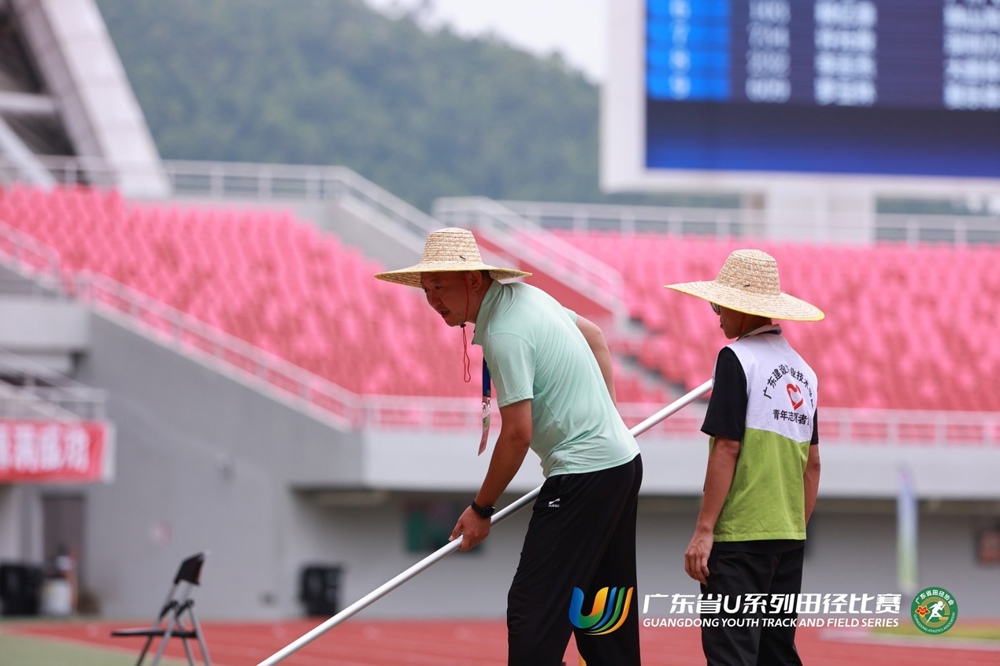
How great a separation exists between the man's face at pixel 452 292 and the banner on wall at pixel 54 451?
1301 cm

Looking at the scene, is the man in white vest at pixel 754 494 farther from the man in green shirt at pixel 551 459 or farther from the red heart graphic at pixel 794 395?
the man in green shirt at pixel 551 459

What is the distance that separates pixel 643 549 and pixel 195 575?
43.2 feet

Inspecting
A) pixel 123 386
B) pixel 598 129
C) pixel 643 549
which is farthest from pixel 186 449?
pixel 598 129

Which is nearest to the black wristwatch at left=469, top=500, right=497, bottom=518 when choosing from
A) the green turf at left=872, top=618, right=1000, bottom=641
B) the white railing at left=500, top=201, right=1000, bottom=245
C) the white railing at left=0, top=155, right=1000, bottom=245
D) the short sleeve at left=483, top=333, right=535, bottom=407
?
the short sleeve at left=483, top=333, right=535, bottom=407

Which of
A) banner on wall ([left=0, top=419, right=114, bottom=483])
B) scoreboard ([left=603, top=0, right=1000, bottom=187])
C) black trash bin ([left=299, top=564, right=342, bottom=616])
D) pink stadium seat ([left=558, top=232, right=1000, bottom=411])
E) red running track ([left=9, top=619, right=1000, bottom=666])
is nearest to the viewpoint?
red running track ([left=9, top=619, right=1000, bottom=666])

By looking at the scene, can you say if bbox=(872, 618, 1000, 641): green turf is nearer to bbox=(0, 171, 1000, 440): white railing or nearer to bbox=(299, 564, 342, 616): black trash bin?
bbox=(0, 171, 1000, 440): white railing

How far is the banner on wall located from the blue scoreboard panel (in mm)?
10708

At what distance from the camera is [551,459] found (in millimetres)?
5516

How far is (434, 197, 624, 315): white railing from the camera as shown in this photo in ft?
79.0

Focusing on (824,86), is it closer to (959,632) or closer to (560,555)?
(959,632)

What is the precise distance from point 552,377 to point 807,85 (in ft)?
68.5

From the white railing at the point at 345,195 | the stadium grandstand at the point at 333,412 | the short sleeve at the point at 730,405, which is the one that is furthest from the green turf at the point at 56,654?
the white railing at the point at 345,195

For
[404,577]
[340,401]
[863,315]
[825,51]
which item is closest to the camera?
[404,577]

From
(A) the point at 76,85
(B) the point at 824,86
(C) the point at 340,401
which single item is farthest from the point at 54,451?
(A) the point at 76,85
